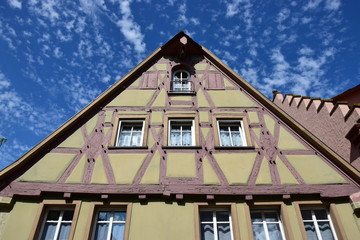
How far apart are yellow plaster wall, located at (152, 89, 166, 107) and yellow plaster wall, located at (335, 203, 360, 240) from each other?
5.69m

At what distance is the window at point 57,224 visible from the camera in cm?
606

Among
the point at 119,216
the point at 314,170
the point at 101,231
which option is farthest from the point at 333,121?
the point at 101,231

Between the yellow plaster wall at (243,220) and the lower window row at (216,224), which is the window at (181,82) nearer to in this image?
the yellow plaster wall at (243,220)

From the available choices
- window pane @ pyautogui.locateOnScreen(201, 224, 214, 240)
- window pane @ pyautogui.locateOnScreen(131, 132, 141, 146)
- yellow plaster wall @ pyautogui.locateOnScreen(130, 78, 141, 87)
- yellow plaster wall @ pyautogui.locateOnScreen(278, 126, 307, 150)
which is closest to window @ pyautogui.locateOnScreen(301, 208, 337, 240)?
yellow plaster wall @ pyautogui.locateOnScreen(278, 126, 307, 150)

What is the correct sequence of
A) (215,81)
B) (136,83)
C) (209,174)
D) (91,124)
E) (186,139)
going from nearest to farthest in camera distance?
1. (209,174)
2. (186,139)
3. (91,124)
4. (136,83)
5. (215,81)

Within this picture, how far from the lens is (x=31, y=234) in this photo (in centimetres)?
586

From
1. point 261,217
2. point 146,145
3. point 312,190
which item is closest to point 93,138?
point 146,145

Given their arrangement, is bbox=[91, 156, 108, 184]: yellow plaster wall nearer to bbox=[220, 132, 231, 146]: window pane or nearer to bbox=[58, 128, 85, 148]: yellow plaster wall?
bbox=[58, 128, 85, 148]: yellow plaster wall

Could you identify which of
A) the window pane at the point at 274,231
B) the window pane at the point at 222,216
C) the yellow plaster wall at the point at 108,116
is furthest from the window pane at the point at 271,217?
the yellow plaster wall at the point at 108,116

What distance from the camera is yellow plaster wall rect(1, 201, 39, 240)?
19.3 ft

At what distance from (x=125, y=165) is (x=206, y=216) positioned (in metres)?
2.49

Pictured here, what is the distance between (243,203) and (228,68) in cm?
525

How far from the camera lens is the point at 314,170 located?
7.07 metres

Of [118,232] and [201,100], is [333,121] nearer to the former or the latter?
[201,100]
